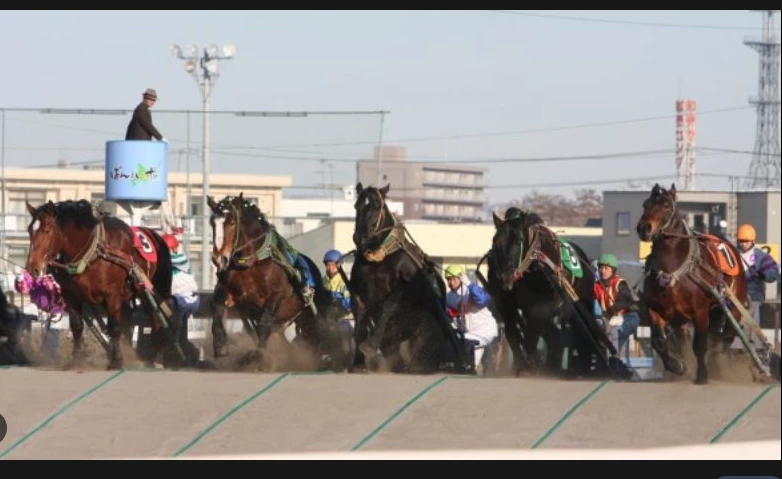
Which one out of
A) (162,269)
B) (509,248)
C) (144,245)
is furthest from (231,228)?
(509,248)

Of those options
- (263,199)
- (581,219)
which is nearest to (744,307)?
(263,199)

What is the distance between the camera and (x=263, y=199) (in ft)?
70.8

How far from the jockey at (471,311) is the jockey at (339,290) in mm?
906

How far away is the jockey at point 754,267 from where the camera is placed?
13.3m

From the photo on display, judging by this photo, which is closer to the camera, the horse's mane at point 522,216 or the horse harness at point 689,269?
the horse harness at point 689,269

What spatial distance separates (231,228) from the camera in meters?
13.9

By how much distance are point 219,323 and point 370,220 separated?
1601mm

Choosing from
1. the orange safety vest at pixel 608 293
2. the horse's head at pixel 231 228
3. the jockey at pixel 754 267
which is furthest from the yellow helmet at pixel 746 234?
the horse's head at pixel 231 228

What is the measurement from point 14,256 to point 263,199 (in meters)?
4.84

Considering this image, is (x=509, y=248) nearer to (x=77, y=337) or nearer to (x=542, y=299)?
(x=542, y=299)

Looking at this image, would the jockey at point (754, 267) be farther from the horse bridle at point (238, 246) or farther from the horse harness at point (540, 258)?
the horse bridle at point (238, 246)

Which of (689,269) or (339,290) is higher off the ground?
(689,269)

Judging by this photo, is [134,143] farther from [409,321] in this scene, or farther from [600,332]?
[600,332]

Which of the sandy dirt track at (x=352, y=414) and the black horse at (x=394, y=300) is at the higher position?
the black horse at (x=394, y=300)
